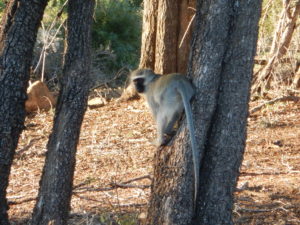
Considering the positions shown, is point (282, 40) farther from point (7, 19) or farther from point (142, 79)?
point (7, 19)

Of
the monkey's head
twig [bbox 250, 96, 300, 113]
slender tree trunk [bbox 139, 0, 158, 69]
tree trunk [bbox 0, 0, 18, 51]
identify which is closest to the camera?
tree trunk [bbox 0, 0, 18, 51]

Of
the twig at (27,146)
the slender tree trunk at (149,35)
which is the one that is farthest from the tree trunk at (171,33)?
the twig at (27,146)

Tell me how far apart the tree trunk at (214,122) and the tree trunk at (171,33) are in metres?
5.09

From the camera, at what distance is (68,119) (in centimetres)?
488

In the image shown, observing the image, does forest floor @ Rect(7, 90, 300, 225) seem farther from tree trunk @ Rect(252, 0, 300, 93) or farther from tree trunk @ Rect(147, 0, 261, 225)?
tree trunk @ Rect(147, 0, 261, 225)

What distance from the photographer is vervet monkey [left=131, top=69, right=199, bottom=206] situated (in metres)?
4.52

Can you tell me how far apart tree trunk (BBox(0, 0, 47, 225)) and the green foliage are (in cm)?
1112

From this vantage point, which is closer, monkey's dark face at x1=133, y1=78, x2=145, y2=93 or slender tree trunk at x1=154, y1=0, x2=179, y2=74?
monkey's dark face at x1=133, y1=78, x2=145, y2=93

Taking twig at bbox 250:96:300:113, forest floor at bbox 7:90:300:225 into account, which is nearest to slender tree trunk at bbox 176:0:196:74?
forest floor at bbox 7:90:300:225

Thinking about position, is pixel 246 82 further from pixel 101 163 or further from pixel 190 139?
pixel 101 163

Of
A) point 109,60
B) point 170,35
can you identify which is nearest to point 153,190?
point 170,35

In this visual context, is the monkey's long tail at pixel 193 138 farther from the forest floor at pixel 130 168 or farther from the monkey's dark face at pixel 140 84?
the monkey's dark face at pixel 140 84

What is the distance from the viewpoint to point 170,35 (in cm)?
973

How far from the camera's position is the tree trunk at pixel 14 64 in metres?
4.73
